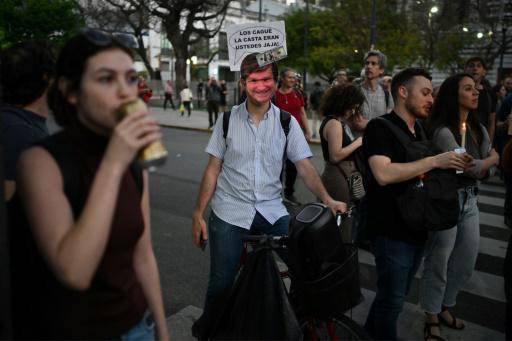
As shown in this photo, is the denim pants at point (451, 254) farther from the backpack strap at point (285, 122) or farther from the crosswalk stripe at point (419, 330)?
the backpack strap at point (285, 122)

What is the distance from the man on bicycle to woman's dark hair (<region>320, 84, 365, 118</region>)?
4.24 ft

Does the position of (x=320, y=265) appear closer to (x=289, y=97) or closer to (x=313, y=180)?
(x=313, y=180)

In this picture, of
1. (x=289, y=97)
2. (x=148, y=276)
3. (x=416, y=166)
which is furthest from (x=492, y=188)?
(x=148, y=276)

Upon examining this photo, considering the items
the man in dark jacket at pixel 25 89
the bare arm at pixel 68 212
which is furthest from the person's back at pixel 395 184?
the bare arm at pixel 68 212

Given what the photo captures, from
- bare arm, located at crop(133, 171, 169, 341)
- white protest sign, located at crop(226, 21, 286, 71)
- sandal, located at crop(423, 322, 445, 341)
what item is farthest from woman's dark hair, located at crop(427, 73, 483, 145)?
bare arm, located at crop(133, 171, 169, 341)

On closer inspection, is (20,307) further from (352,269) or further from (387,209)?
(387,209)

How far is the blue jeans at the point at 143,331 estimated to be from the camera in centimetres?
152

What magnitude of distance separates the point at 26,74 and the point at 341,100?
2850 millimetres

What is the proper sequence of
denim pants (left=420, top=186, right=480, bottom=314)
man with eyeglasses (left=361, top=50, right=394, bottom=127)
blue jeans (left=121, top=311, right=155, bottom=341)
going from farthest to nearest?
man with eyeglasses (left=361, top=50, right=394, bottom=127), denim pants (left=420, top=186, right=480, bottom=314), blue jeans (left=121, top=311, right=155, bottom=341)

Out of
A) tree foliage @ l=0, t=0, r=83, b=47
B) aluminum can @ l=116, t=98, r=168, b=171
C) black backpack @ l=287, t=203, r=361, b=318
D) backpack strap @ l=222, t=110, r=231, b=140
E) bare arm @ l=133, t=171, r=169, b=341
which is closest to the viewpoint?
aluminum can @ l=116, t=98, r=168, b=171

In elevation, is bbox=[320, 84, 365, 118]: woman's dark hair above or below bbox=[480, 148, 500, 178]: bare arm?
above

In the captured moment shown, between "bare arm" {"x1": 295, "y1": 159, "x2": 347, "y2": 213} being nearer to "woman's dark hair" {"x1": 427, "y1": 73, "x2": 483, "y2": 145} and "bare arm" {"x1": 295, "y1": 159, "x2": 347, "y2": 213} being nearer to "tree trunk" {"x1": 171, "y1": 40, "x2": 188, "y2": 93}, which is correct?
"woman's dark hair" {"x1": 427, "y1": 73, "x2": 483, "y2": 145}

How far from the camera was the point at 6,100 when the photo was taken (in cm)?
202

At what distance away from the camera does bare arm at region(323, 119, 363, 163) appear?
421 cm
